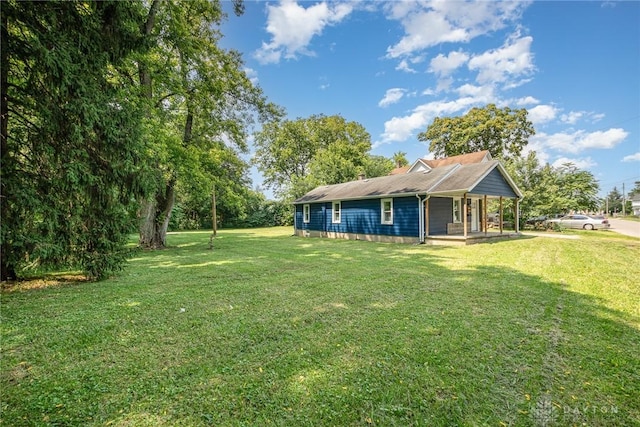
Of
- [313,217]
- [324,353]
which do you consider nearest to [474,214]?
[313,217]

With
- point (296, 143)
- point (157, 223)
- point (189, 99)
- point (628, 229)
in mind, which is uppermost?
point (296, 143)

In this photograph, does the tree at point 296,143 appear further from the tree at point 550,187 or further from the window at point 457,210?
the window at point 457,210

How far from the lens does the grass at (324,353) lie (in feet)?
6.96

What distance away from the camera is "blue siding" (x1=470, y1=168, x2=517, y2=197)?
13336 mm

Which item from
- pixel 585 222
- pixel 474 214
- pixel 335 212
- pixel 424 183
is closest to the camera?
pixel 424 183

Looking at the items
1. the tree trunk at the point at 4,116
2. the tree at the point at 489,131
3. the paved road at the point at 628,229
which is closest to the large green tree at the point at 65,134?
the tree trunk at the point at 4,116

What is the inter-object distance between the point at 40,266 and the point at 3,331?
2.30m

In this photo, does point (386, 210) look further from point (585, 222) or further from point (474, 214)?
point (585, 222)

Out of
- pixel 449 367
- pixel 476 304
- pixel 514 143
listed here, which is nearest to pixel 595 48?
pixel 476 304

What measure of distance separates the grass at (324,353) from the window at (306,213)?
45.1ft

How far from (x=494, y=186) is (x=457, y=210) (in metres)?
2.27

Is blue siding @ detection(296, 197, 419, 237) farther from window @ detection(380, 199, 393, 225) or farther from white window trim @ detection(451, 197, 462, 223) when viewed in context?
white window trim @ detection(451, 197, 462, 223)

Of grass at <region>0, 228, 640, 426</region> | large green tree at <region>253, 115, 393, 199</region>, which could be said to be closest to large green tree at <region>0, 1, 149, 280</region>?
grass at <region>0, 228, 640, 426</region>

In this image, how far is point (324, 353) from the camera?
297 cm
